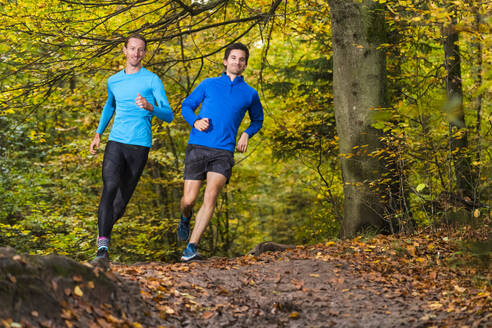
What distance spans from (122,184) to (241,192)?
1006cm

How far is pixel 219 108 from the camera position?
5.56 meters

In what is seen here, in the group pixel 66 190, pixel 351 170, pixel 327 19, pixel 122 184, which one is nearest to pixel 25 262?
pixel 122 184

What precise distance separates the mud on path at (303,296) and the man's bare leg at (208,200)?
0.34m

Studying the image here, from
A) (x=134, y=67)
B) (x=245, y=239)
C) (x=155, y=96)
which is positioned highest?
(x=134, y=67)

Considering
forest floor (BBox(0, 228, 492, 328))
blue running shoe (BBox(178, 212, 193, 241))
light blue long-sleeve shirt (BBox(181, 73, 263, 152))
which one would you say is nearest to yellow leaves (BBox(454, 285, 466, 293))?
→ forest floor (BBox(0, 228, 492, 328))

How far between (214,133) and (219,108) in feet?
0.94

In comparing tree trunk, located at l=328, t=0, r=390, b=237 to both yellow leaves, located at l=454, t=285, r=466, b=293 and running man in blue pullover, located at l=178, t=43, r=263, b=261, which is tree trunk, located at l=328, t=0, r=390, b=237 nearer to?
running man in blue pullover, located at l=178, t=43, r=263, b=261

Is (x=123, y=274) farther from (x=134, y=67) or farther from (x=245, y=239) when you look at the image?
(x=245, y=239)

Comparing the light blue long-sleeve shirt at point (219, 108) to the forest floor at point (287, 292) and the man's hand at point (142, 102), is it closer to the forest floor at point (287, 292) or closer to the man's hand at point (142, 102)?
the man's hand at point (142, 102)

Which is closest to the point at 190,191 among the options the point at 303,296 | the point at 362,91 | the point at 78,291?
the point at 303,296

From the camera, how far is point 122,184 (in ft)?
17.6

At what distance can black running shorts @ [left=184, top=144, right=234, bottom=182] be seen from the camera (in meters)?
5.56

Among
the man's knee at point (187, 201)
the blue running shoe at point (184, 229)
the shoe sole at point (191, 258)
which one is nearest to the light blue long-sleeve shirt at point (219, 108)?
the man's knee at point (187, 201)

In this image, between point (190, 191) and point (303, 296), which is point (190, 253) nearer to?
point (190, 191)
